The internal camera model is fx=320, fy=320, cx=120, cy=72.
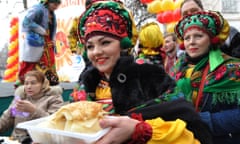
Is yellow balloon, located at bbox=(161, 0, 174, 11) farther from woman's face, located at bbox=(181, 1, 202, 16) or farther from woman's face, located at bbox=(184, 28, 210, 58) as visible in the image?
woman's face, located at bbox=(184, 28, 210, 58)

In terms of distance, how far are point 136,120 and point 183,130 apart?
0.18m

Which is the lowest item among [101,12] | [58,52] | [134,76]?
[58,52]

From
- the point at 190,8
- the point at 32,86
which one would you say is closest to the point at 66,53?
the point at 32,86

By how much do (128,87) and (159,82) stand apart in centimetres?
14

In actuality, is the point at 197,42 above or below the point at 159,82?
above

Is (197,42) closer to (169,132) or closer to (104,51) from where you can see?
(104,51)

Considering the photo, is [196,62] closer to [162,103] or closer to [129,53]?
[129,53]

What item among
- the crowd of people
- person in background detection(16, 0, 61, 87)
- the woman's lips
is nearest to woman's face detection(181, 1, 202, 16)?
the crowd of people

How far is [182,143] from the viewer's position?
117 cm

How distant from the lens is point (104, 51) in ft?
4.72

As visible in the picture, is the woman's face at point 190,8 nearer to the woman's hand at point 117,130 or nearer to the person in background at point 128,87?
the person in background at point 128,87

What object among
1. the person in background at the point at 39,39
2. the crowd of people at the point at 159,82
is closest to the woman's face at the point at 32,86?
the crowd of people at the point at 159,82

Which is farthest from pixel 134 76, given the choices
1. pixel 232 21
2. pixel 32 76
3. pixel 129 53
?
pixel 232 21

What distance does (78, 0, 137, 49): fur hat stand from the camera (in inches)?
57.5
